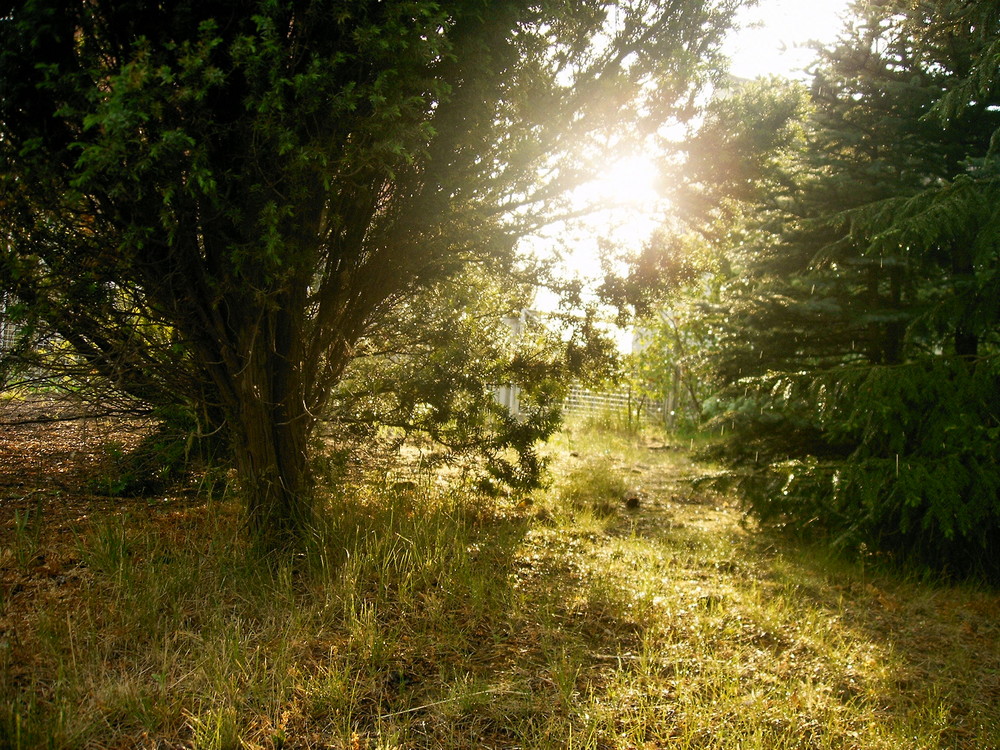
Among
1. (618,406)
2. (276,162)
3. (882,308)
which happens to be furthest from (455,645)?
(618,406)

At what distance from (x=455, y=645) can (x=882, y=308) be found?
3.76 metres

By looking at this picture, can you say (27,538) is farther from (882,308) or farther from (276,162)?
(882,308)

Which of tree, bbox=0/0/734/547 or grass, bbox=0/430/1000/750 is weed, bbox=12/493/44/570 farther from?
tree, bbox=0/0/734/547

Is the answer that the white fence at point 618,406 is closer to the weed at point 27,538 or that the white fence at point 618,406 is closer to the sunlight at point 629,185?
the sunlight at point 629,185

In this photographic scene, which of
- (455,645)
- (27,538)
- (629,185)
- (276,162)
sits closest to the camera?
(455,645)

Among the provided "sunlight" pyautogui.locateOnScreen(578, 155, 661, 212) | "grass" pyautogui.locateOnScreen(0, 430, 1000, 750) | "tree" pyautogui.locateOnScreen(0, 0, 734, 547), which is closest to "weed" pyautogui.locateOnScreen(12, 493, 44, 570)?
"grass" pyautogui.locateOnScreen(0, 430, 1000, 750)

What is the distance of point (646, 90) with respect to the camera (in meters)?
4.17

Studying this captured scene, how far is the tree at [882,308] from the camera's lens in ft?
11.7

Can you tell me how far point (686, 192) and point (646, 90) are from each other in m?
0.67

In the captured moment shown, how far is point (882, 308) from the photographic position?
4.70 meters

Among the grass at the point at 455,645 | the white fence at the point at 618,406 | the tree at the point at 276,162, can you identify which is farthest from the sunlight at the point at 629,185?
the white fence at the point at 618,406

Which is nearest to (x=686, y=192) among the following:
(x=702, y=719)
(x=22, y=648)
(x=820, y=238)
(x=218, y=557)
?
(x=820, y=238)

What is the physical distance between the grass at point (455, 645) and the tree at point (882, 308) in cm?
61

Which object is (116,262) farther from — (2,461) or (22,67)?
(2,461)
